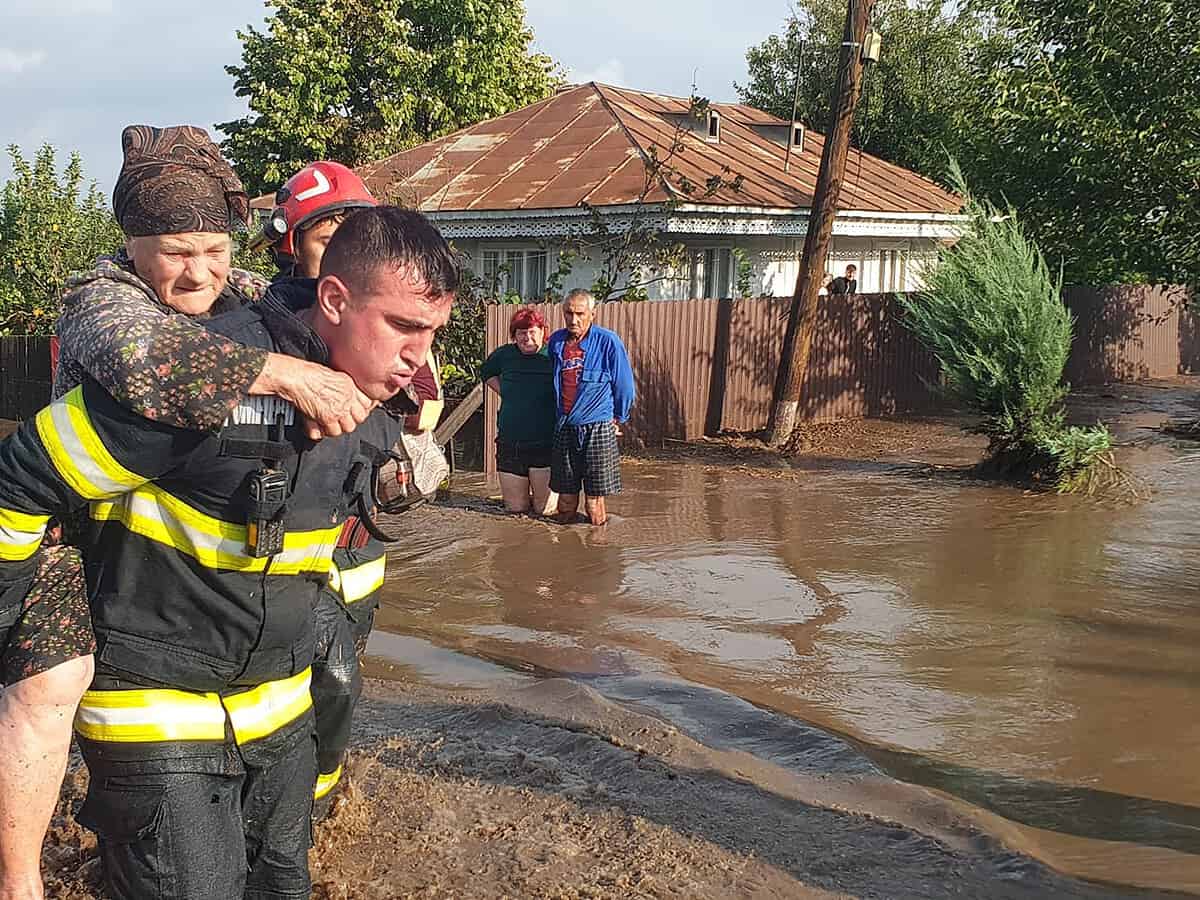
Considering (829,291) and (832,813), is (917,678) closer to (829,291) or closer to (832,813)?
(832,813)

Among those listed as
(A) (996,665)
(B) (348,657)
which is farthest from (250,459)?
(A) (996,665)

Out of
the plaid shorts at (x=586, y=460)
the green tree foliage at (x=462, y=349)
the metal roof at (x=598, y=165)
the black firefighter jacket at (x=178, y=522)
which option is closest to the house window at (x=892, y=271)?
the metal roof at (x=598, y=165)

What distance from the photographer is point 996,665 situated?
6.82 meters

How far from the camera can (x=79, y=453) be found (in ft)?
7.68

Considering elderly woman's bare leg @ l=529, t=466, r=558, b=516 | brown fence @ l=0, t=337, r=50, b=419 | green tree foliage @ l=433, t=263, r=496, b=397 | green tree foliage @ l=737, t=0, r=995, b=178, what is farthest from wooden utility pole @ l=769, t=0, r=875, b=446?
green tree foliage @ l=737, t=0, r=995, b=178

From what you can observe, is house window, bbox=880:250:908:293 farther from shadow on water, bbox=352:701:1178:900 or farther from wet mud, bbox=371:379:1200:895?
shadow on water, bbox=352:701:1178:900

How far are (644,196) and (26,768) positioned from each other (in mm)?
15371

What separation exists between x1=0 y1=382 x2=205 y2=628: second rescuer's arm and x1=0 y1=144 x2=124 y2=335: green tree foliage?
1799 cm

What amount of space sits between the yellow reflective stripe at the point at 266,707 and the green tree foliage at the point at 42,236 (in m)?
17.8

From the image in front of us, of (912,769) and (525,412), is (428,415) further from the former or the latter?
(525,412)

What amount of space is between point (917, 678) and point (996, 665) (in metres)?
0.49

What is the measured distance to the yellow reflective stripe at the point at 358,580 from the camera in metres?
3.79

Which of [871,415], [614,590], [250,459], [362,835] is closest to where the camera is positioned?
[250,459]

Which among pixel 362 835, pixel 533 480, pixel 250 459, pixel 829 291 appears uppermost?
pixel 829 291
